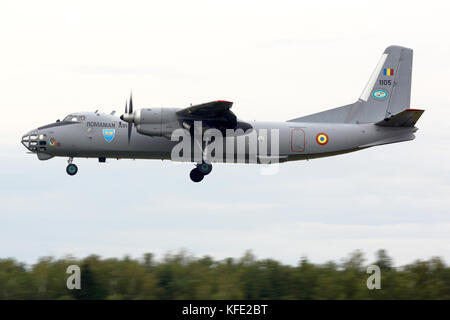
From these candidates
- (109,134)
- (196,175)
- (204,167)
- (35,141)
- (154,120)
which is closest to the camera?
(154,120)

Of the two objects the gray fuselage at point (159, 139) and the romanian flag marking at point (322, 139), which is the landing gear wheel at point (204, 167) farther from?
the romanian flag marking at point (322, 139)

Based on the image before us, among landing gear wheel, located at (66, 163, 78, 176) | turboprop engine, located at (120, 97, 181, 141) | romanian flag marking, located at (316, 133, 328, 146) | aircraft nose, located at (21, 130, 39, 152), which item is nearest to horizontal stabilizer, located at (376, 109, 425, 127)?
romanian flag marking, located at (316, 133, 328, 146)

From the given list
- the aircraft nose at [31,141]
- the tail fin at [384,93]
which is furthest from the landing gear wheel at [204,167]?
the aircraft nose at [31,141]

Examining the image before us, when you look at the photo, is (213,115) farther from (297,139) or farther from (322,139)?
(322,139)

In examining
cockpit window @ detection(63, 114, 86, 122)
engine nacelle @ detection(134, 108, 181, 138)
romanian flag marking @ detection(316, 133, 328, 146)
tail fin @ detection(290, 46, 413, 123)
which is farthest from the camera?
tail fin @ detection(290, 46, 413, 123)

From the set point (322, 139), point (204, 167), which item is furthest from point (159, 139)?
point (322, 139)

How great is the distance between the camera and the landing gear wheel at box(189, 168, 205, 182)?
93.0ft

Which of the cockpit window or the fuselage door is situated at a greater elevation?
the cockpit window

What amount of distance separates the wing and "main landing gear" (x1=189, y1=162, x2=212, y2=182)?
61.1 inches

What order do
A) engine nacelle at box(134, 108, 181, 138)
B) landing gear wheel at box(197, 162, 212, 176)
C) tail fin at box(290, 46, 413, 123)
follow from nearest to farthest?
engine nacelle at box(134, 108, 181, 138), landing gear wheel at box(197, 162, 212, 176), tail fin at box(290, 46, 413, 123)

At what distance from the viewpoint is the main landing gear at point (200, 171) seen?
90.3 feet

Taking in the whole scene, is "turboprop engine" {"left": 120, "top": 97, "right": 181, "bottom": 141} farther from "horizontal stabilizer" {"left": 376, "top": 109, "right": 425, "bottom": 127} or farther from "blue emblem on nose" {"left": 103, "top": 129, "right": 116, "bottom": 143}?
"horizontal stabilizer" {"left": 376, "top": 109, "right": 425, "bottom": 127}

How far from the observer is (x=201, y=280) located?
28.5 meters

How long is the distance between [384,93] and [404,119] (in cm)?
281
